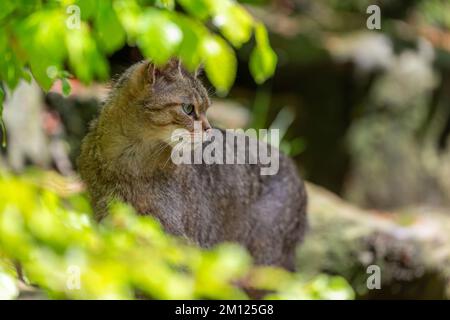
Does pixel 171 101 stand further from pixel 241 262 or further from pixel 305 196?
pixel 241 262

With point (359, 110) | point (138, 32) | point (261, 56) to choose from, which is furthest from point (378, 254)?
point (138, 32)

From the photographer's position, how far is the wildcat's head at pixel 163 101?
5.71 meters

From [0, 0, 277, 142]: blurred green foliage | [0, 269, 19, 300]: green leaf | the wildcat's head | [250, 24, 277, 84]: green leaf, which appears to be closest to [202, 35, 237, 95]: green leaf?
[0, 0, 277, 142]: blurred green foliage

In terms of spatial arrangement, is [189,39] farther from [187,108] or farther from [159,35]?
[187,108]

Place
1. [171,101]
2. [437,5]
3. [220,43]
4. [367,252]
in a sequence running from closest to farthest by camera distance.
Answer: [220,43]
[171,101]
[367,252]
[437,5]

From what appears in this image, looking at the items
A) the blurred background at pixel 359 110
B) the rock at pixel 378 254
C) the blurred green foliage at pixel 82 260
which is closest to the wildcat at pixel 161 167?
the rock at pixel 378 254

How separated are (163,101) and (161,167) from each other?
1.92 ft

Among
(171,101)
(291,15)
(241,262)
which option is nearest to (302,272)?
(171,101)

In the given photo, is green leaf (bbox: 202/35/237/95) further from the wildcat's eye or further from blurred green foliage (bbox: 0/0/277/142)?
the wildcat's eye

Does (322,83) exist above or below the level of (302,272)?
above

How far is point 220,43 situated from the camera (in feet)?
11.4

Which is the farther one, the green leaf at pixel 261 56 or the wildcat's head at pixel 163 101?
the wildcat's head at pixel 163 101

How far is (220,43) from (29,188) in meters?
1.45

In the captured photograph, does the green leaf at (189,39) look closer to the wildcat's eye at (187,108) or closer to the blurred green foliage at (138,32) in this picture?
the blurred green foliage at (138,32)
